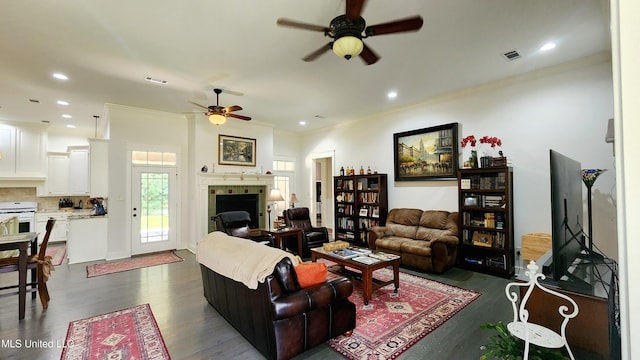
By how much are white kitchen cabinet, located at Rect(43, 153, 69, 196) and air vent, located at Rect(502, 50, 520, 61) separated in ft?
31.1

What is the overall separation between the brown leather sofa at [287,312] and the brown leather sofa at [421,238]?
2.18 metres

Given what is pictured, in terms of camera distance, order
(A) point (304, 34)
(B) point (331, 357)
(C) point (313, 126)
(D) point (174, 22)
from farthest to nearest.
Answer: (C) point (313, 126) → (A) point (304, 34) → (D) point (174, 22) → (B) point (331, 357)

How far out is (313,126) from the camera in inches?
301

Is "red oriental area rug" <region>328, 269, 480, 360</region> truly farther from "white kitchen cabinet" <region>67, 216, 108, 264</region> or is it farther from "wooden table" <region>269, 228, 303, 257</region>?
"white kitchen cabinet" <region>67, 216, 108, 264</region>

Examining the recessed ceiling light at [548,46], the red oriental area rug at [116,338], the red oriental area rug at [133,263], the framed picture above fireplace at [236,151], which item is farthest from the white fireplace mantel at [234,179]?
the recessed ceiling light at [548,46]

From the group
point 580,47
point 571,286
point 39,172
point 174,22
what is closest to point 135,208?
point 39,172

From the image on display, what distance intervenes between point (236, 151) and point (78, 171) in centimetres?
410

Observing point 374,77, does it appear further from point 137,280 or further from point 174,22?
point 137,280

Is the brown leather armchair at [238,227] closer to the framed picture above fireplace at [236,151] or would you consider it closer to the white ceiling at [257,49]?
the framed picture above fireplace at [236,151]

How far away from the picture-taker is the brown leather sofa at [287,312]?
7.13ft

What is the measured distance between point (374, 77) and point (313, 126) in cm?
351

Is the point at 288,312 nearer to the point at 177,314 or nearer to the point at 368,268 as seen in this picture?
the point at 368,268

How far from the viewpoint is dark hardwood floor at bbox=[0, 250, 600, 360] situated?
242 cm

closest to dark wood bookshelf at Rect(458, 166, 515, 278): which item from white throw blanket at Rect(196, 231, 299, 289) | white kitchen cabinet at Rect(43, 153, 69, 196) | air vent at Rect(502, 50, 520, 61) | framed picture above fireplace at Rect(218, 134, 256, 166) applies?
air vent at Rect(502, 50, 520, 61)
